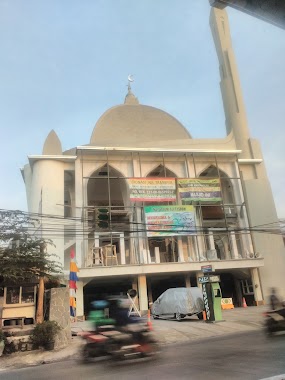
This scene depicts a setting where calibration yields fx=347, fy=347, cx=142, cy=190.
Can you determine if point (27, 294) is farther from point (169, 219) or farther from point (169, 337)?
point (169, 219)

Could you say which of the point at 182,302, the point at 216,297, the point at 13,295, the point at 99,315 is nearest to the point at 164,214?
the point at 182,302

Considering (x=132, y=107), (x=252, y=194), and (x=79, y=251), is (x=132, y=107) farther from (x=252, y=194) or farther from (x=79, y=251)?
(x=79, y=251)

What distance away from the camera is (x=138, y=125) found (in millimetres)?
33594

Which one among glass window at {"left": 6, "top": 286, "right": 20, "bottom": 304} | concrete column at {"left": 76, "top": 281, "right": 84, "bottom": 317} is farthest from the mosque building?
glass window at {"left": 6, "top": 286, "right": 20, "bottom": 304}

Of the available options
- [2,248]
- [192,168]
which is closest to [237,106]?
[192,168]

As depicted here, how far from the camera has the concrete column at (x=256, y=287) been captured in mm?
22969

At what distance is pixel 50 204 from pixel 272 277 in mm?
15929

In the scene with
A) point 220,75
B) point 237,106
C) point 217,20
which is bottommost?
point 237,106

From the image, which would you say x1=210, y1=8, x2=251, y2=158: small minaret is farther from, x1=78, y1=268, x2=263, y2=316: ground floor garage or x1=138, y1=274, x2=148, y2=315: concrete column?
x1=138, y1=274, x2=148, y2=315: concrete column

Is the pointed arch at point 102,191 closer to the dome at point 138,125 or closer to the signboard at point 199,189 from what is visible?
the dome at point 138,125

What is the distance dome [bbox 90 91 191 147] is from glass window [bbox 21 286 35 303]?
71.9ft

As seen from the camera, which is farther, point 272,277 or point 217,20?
point 217,20

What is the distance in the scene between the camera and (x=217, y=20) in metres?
30.8

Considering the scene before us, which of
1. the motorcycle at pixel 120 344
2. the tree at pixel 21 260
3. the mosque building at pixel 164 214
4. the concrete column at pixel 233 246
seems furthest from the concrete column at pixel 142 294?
the motorcycle at pixel 120 344
